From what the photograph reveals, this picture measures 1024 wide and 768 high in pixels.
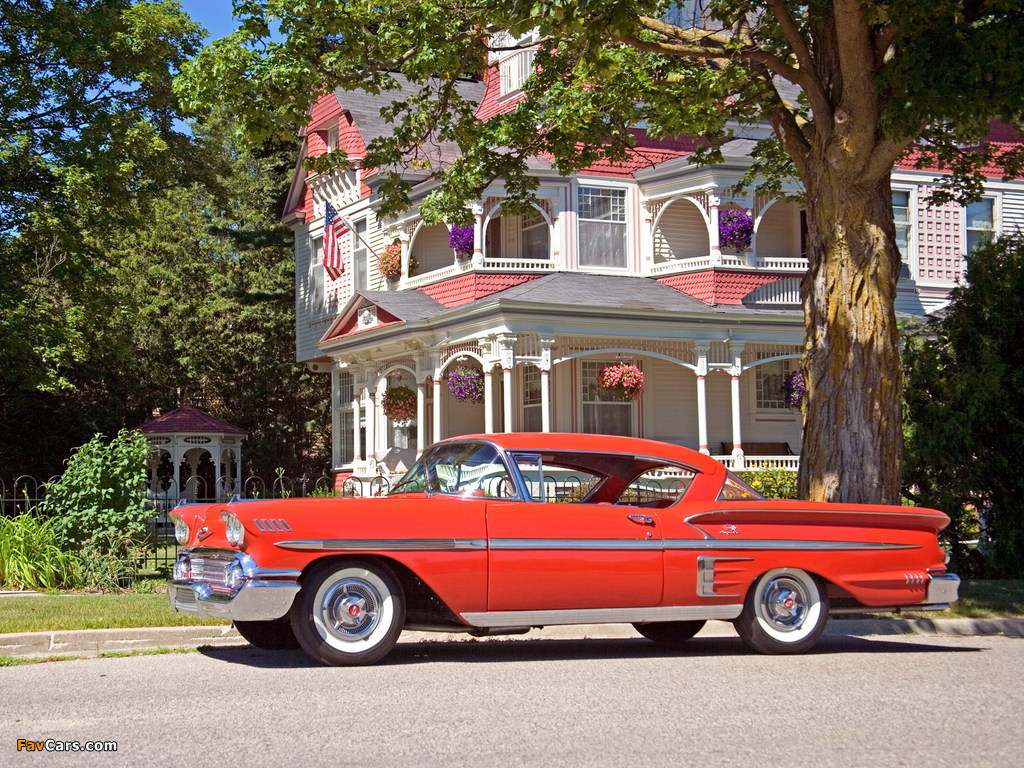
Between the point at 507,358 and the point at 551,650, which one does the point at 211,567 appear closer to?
the point at 551,650

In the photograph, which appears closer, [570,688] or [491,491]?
[570,688]

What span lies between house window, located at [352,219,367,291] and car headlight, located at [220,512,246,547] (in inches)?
893

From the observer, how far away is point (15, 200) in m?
24.1

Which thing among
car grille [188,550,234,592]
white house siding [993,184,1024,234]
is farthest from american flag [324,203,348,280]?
car grille [188,550,234,592]

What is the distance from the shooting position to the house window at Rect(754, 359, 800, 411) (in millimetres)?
27484

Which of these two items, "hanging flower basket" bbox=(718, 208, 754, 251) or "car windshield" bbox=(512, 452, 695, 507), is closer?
"car windshield" bbox=(512, 452, 695, 507)

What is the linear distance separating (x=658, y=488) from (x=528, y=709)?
3.41 metres

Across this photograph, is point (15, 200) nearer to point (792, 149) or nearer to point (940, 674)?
point (792, 149)

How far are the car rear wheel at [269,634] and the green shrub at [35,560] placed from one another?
15.3 feet

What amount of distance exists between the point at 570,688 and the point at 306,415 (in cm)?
3312

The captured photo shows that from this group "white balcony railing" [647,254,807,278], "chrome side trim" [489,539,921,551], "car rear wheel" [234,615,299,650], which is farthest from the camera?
"white balcony railing" [647,254,807,278]

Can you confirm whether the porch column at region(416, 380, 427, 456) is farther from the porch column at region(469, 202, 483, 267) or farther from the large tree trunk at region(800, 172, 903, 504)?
the large tree trunk at region(800, 172, 903, 504)

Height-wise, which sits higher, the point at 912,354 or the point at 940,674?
the point at 912,354

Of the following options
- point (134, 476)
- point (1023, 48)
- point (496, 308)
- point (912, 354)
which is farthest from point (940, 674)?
point (496, 308)
